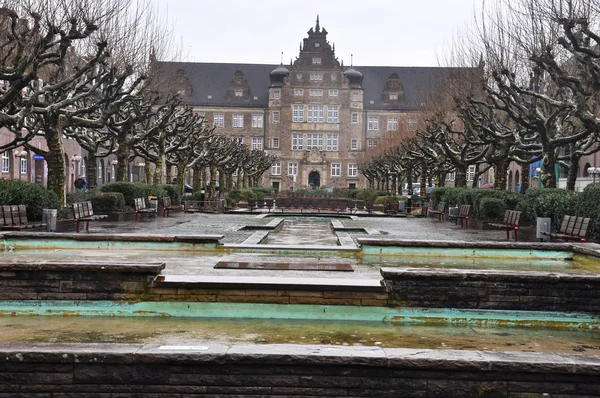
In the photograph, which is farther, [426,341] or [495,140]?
[495,140]

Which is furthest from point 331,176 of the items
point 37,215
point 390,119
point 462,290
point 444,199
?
point 462,290

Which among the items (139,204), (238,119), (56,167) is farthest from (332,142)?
(56,167)

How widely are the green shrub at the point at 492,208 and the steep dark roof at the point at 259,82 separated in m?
81.4

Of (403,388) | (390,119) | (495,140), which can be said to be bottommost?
(403,388)

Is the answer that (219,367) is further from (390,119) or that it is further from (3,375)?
(390,119)

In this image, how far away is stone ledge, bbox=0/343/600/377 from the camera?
229 inches

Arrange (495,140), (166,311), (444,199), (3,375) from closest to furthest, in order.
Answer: (3,375) → (166,311) → (495,140) → (444,199)

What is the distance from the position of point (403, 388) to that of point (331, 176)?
10003 centimetres

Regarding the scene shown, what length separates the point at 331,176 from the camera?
106 meters

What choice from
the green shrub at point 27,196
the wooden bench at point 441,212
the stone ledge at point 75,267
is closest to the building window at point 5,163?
the wooden bench at point 441,212

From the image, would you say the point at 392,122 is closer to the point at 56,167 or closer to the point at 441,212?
the point at 441,212

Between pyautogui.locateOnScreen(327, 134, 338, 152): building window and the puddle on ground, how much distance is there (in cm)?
9776

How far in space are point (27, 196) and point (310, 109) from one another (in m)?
86.5

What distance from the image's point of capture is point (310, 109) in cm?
10512
